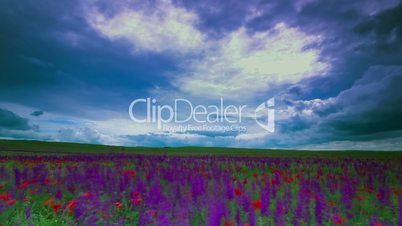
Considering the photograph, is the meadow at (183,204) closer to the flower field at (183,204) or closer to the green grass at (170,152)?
the flower field at (183,204)

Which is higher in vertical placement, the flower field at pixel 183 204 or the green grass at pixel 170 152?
the green grass at pixel 170 152

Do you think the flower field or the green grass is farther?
the green grass

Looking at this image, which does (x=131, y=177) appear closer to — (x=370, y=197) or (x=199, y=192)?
(x=199, y=192)

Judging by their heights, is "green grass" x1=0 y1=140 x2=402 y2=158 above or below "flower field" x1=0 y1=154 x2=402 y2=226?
above

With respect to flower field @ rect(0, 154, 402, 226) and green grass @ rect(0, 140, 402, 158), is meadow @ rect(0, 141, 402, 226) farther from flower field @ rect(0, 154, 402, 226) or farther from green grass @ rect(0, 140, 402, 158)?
green grass @ rect(0, 140, 402, 158)

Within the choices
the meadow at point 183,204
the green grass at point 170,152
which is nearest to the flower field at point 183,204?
the meadow at point 183,204

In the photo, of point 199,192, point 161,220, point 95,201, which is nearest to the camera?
point 161,220

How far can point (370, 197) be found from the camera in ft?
22.9

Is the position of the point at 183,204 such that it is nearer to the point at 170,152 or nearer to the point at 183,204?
the point at 183,204

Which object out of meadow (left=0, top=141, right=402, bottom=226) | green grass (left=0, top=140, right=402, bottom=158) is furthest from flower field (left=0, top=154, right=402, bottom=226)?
green grass (left=0, top=140, right=402, bottom=158)

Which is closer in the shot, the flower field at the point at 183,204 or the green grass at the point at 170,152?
the flower field at the point at 183,204

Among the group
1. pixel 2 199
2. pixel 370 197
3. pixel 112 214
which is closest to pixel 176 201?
→ pixel 112 214

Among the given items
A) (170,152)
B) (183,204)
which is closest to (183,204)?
(183,204)

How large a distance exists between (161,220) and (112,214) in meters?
1.25
